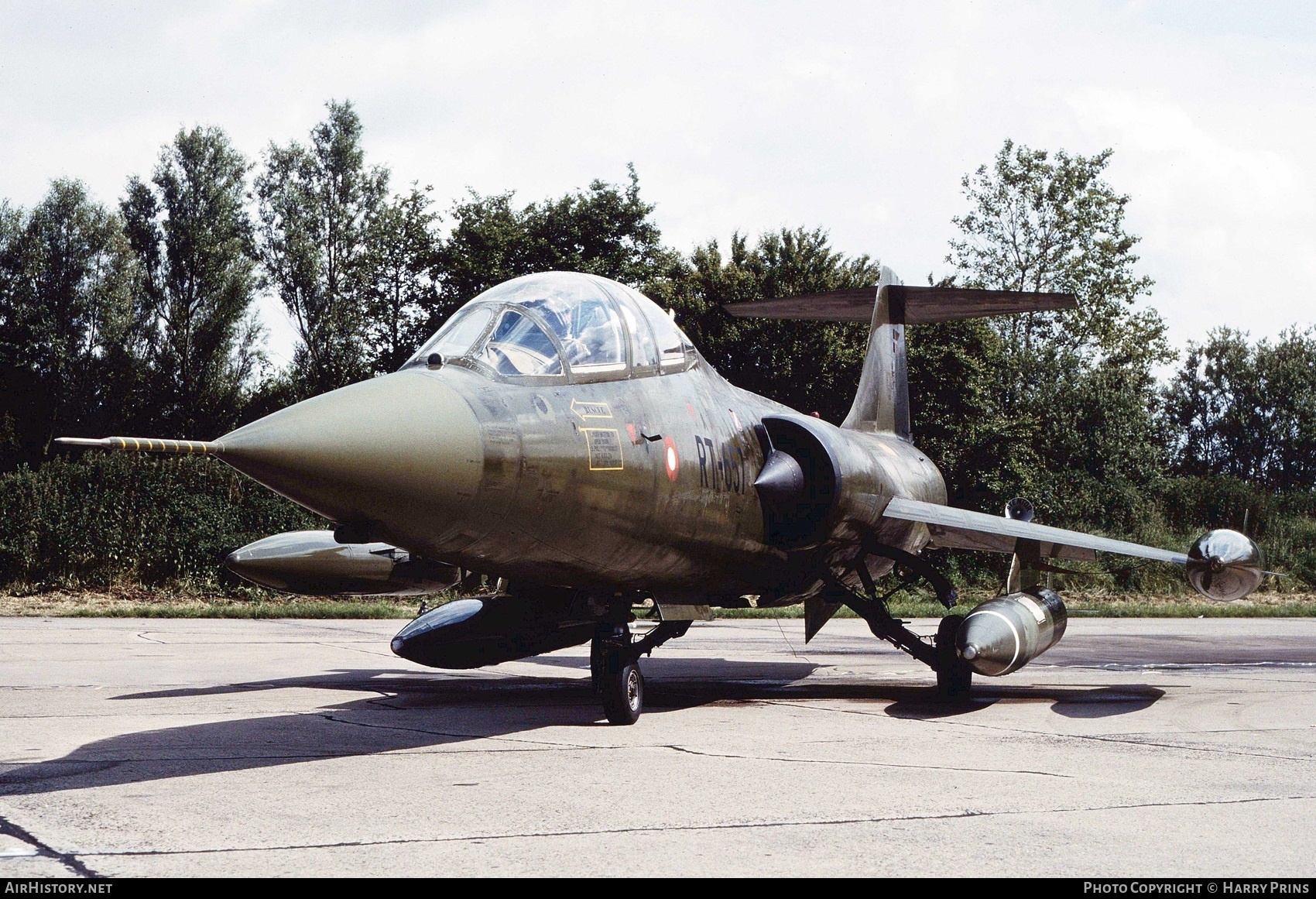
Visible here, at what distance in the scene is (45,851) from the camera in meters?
4.05

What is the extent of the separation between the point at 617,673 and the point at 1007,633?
3738 mm

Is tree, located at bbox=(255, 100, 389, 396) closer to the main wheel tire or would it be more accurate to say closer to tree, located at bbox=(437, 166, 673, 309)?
tree, located at bbox=(437, 166, 673, 309)

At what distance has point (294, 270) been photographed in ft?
157

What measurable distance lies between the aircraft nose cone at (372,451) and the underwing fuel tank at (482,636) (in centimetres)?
416

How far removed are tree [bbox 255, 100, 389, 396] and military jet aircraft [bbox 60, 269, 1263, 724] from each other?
121 ft

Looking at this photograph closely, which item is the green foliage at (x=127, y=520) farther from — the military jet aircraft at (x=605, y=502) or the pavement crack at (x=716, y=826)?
the pavement crack at (x=716, y=826)

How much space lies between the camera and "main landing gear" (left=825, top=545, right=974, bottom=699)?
10.2m

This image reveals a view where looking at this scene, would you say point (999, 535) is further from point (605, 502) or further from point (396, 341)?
point (396, 341)

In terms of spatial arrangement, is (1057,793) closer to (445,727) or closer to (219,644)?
(445,727)

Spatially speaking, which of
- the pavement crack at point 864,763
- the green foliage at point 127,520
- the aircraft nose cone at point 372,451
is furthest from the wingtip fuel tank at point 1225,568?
the green foliage at point 127,520

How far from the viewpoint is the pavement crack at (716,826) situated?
412 centimetres

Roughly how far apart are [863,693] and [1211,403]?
64.3 meters

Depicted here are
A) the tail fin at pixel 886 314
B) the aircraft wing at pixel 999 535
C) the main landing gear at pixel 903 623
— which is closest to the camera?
the main landing gear at pixel 903 623

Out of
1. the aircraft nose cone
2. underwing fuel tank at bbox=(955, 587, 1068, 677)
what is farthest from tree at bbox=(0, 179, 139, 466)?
the aircraft nose cone
